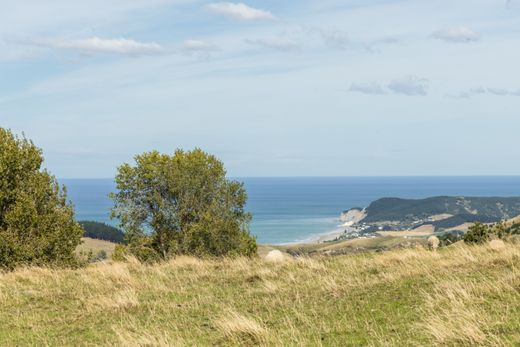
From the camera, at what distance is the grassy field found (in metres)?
10.6

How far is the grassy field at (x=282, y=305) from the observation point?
10562mm

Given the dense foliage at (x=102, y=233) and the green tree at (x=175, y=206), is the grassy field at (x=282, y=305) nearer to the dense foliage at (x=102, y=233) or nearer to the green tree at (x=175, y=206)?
the green tree at (x=175, y=206)

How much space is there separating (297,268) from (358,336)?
10867 mm

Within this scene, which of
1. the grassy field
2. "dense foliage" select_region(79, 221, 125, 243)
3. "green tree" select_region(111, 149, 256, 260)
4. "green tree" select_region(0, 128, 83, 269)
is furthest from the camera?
"dense foliage" select_region(79, 221, 125, 243)

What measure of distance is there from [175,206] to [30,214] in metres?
17.2

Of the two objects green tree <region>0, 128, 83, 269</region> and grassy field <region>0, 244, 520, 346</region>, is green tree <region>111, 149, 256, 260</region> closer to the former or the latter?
green tree <region>0, 128, 83, 269</region>

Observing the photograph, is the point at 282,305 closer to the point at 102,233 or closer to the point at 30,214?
the point at 30,214

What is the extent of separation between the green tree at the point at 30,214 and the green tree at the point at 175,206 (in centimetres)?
1302

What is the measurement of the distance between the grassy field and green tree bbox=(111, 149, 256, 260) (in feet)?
65.6

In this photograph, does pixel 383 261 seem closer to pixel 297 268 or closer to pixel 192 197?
pixel 297 268

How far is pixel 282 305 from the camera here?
14.2 metres

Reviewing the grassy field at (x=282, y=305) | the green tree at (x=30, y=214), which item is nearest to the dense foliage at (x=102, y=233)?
the green tree at (x=30, y=214)

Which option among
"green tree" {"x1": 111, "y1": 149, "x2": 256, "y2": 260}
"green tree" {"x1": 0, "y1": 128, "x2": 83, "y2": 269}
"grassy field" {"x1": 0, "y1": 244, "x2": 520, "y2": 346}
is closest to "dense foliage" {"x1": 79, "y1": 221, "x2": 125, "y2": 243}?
"green tree" {"x1": 111, "y1": 149, "x2": 256, "y2": 260}

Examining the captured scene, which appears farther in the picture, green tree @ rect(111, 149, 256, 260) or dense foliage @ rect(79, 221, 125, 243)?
dense foliage @ rect(79, 221, 125, 243)
